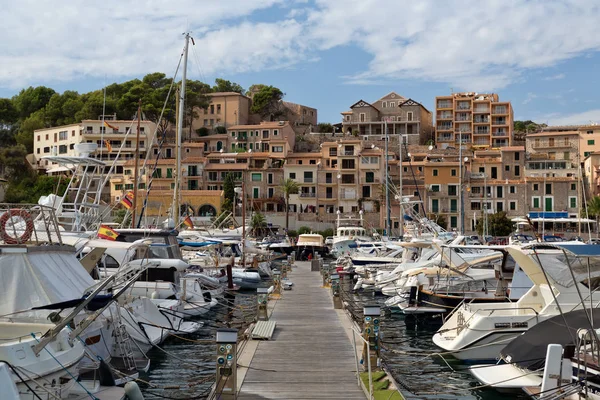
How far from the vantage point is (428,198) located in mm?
80812

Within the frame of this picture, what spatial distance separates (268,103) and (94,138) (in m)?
31.3

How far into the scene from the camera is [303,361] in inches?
619

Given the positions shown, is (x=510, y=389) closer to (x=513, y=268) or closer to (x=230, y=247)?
(x=513, y=268)

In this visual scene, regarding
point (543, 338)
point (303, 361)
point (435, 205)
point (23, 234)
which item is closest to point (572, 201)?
point (435, 205)

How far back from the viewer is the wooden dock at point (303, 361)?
13109 millimetres

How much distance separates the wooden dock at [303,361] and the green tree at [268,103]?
3458 inches

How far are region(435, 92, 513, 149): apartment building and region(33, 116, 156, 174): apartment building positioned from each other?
129ft

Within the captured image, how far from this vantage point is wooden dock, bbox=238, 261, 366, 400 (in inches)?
516

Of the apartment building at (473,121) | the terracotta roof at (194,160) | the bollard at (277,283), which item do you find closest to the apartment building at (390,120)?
the apartment building at (473,121)

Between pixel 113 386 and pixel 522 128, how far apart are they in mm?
118099

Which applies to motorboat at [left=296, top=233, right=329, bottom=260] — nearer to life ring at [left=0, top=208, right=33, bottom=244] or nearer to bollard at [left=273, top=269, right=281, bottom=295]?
bollard at [left=273, top=269, right=281, bottom=295]

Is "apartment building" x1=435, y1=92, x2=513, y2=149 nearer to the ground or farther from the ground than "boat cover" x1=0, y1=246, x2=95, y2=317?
farther from the ground

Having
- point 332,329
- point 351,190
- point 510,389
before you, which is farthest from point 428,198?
point 510,389

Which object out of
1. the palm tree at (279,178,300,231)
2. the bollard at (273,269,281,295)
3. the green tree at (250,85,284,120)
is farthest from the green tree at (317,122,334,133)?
the bollard at (273,269,281,295)
